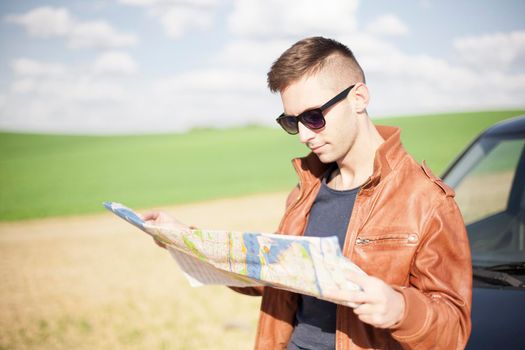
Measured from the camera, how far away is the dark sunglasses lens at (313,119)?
218 cm

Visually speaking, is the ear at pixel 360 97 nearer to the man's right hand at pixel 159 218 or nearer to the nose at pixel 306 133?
the nose at pixel 306 133

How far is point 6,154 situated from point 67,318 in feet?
118

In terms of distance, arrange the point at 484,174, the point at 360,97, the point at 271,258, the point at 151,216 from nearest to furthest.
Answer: the point at 271,258 < the point at 360,97 < the point at 151,216 < the point at 484,174

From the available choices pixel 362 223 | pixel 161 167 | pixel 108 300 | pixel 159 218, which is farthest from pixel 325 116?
pixel 161 167

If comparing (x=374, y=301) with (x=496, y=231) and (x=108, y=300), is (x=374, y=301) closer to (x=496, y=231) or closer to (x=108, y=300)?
(x=496, y=231)

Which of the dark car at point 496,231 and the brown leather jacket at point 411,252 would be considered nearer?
the brown leather jacket at point 411,252

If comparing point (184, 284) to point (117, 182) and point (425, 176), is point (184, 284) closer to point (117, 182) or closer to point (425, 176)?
point (425, 176)

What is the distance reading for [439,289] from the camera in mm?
1746

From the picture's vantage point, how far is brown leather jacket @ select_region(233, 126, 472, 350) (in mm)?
1666

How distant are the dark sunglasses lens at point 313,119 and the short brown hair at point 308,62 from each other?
0.17 meters

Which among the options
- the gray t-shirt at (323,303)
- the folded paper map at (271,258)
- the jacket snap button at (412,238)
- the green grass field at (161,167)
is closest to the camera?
the folded paper map at (271,258)

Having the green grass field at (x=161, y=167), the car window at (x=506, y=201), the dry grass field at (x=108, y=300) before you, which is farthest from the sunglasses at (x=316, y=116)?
the green grass field at (x=161, y=167)

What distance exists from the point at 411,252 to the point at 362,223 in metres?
0.23

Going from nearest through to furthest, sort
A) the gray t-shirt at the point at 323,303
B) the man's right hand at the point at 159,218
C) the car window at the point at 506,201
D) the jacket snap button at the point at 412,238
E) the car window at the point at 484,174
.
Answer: the jacket snap button at the point at 412,238, the gray t-shirt at the point at 323,303, the man's right hand at the point at 159,218, the car window at the point at 506,201, the car window at the point at 484,174
